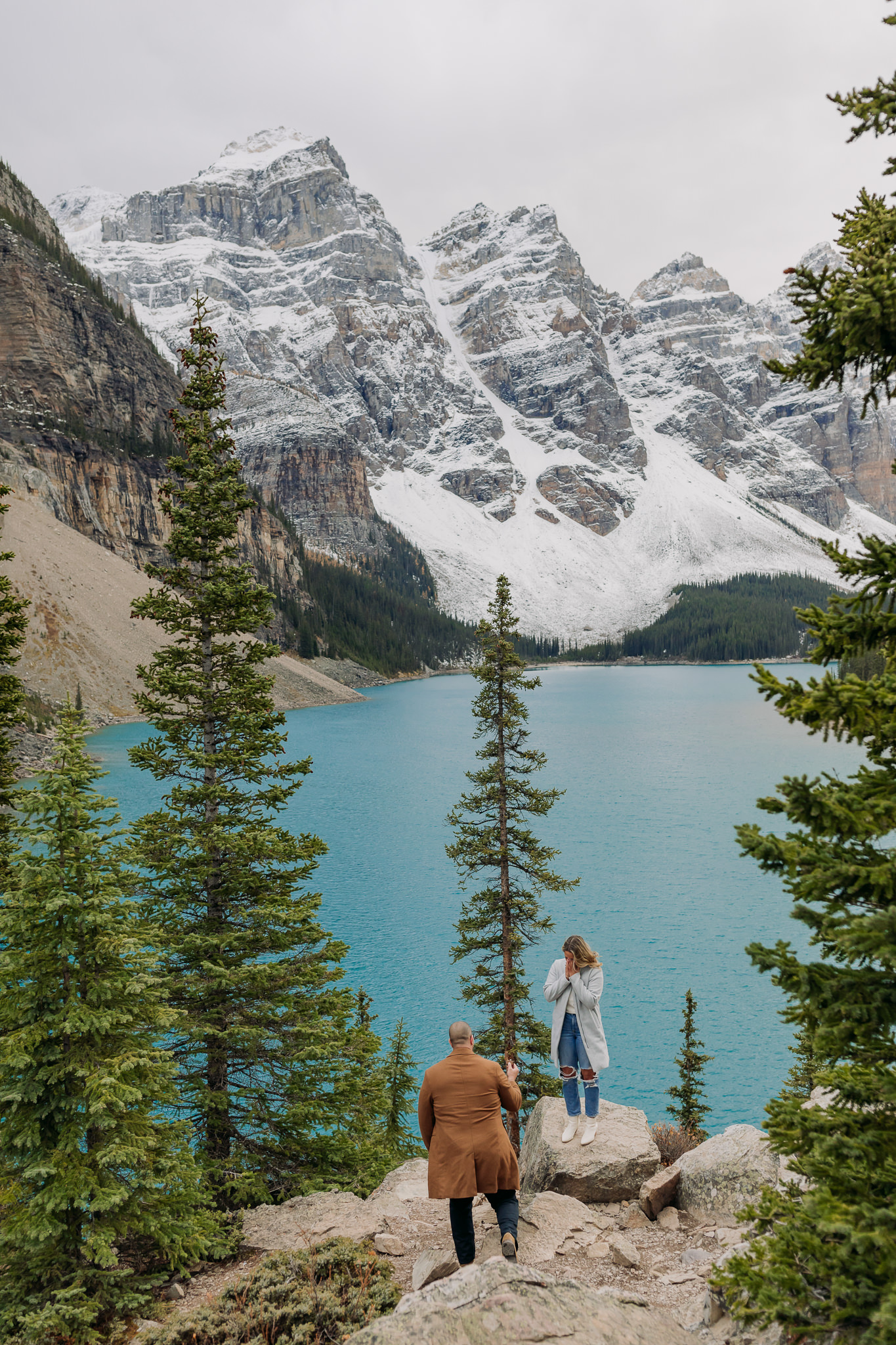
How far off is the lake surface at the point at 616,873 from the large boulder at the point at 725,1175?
11466 millimetres

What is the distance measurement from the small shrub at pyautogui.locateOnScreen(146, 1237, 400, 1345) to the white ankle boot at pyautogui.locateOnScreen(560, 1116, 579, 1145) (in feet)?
9.98

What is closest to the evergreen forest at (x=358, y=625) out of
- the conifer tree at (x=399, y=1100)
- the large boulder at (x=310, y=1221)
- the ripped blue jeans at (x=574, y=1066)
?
the conifer tree at (x=399, y=1100)

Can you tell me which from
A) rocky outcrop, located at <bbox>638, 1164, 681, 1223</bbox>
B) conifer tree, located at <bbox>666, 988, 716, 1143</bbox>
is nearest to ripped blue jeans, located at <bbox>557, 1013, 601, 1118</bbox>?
rocky outcrop, located at <bbox>638, 1164, 681, 1223</bbox>

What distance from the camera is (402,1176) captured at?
9.95 meters

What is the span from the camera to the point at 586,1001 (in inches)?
336

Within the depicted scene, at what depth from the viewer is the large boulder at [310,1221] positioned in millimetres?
7770

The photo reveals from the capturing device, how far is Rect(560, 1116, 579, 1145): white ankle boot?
9.05 meters

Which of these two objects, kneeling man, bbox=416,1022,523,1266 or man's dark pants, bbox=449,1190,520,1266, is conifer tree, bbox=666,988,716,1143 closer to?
man's dark pants, bbox=449,1190,520,1266

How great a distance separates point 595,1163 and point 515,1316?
447 cm

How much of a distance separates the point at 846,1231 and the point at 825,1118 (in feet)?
2.80

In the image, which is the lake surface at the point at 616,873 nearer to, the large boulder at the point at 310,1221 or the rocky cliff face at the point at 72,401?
the large boulder at the point at 310,1221

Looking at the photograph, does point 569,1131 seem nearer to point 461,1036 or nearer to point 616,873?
point 461,1036

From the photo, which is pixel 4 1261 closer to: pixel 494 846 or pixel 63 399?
pixel 494 846

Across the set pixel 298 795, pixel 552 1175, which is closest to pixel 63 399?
pixel 298 795
